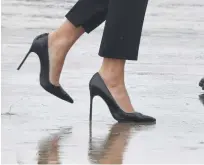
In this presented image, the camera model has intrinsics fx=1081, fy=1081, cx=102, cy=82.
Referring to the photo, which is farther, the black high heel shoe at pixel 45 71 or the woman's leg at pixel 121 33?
the black high heel shoe at pixel 45 71

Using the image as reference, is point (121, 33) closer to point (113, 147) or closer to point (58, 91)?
point (58, 91)

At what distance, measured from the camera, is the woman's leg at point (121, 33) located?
629 cm

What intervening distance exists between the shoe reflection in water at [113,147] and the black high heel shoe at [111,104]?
112mm

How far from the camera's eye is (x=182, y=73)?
8.06 metres

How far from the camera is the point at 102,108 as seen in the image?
670 centimetres

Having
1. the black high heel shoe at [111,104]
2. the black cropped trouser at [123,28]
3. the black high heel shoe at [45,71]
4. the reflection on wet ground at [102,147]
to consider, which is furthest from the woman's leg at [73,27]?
the reflection on wet ground at [102,147]

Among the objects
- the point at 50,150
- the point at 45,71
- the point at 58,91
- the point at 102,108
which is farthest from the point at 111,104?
the point at 50,150

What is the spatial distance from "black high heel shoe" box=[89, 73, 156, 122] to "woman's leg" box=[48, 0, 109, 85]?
32cm

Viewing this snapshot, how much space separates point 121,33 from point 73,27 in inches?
16.2

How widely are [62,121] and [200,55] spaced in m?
3.11

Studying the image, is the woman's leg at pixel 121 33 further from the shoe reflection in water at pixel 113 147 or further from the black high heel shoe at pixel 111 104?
the shoe reflection in water at pixel 113 147

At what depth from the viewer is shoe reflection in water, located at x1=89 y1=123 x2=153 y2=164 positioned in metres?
5.27

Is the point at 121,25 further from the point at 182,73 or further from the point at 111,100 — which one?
the point at 182,73

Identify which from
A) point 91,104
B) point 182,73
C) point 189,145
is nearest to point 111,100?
point 91,104
